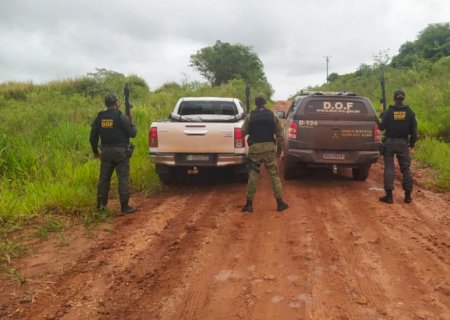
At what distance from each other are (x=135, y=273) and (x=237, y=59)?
43687 mm

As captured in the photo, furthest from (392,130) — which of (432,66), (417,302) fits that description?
(432,66)

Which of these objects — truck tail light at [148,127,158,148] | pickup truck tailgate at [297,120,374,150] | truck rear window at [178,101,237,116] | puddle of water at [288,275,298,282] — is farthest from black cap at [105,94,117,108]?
puddle of water at [288,275,298,282]

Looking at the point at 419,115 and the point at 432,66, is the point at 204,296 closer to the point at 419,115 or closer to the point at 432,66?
the point at 419,115

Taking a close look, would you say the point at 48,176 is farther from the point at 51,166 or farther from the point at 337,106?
the point at 337,106

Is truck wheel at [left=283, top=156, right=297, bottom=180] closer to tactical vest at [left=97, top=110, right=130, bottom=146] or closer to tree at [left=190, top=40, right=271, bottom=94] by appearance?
tactical vest at [left=97, top=110, right=130, bottom=146]

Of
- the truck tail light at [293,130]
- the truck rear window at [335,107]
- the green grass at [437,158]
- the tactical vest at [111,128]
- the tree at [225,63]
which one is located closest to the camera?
the tactical vest at [111,128]

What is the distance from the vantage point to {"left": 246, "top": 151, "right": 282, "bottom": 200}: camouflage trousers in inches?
280

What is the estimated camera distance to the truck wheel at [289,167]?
894 cm

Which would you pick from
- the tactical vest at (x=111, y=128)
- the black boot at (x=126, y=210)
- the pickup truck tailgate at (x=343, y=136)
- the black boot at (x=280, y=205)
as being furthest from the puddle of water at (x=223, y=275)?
the pickup truck tailgate at (x=343, y=136)

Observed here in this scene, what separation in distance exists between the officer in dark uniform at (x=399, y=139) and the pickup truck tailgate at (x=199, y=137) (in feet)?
8.95

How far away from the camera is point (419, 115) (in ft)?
52.0

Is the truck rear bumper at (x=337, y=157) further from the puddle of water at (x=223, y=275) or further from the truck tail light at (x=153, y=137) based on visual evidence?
the puddle of water at (x=223, y=275)

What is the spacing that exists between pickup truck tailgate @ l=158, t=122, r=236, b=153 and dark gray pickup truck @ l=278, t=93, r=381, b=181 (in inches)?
55.0

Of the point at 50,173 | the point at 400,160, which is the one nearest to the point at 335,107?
the point at 400,160
